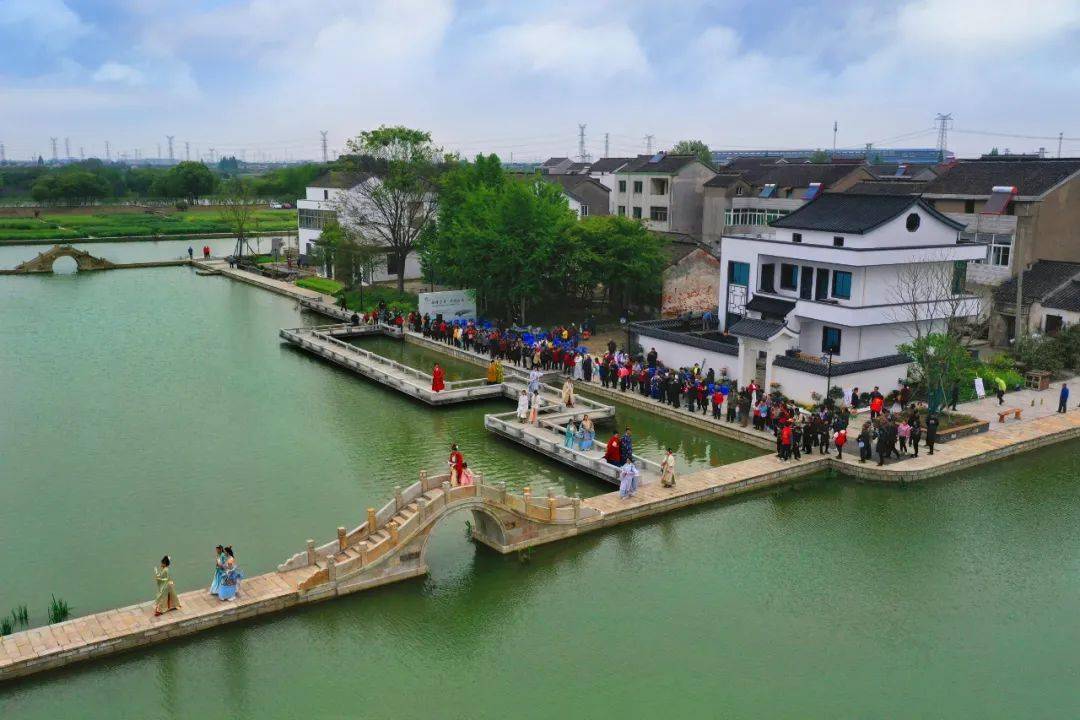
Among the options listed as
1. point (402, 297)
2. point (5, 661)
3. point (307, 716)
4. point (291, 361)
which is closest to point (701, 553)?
point (307, 716)

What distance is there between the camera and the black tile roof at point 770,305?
3125 centimetres

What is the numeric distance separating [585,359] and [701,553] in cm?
1314

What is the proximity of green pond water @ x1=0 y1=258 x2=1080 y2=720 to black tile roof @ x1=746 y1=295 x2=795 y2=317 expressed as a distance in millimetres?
6909

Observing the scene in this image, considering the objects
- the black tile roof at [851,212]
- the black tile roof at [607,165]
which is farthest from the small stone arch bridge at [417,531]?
the black tile roof at [607,165]

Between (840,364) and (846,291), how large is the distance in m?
3.59

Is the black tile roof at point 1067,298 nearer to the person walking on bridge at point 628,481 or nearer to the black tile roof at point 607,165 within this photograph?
the person walking on bridge at point 628,481

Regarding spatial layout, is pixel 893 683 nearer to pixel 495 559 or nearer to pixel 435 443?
pixel 495 559

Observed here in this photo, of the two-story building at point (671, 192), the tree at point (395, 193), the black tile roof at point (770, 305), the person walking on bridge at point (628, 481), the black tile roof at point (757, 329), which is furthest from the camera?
the two-story building at point (671, 192)

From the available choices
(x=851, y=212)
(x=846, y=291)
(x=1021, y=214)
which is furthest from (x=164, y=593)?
(x=1021, y=214)

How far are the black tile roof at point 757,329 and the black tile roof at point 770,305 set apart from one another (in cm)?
268

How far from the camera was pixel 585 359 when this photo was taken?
102ft

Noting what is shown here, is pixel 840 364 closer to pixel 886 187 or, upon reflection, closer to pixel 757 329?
pixel 757 329

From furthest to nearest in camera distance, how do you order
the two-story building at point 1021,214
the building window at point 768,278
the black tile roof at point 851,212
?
1. the two-story building at point 1021,214
2. the building window at point 768,278
3. the black tile roof at point 851,212

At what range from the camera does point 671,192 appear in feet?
180
